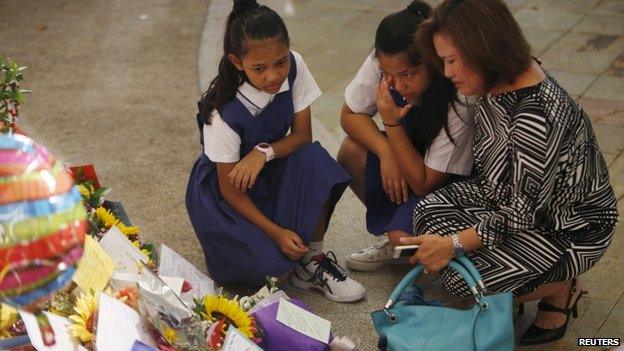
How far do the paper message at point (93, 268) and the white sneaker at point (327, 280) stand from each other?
875 millimetres

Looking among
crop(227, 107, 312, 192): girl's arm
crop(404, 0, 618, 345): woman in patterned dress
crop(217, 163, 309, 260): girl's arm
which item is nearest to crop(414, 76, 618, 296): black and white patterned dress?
crop(404, 0, 618, 345): woman in patterned dress

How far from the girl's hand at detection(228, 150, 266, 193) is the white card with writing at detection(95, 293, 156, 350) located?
0.88 metres

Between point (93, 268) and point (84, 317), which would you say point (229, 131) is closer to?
point (93, 268)

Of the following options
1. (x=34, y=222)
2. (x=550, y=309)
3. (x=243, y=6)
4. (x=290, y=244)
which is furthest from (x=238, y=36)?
(x=34, y=222)

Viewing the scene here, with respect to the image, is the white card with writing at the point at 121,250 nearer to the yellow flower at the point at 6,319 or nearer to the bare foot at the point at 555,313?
the yellow flower at the point at 6,319

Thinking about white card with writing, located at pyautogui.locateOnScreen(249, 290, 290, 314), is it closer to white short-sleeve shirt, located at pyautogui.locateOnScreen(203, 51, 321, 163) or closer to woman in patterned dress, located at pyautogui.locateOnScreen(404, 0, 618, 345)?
woman in patterned dress, located at pyautogui.locateOnScreen(404, 0, 618, 345)

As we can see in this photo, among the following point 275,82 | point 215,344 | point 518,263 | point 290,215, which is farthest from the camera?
point 290,215

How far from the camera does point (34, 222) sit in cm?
121

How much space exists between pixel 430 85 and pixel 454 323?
0.77m

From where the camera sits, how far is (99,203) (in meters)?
2.73

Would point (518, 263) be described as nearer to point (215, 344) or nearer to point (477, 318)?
point (477, 318)

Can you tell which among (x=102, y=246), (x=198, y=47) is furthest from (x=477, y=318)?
(x=198, y=47)

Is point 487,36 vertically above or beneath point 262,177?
above

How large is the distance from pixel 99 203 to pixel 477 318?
129 centimetres
